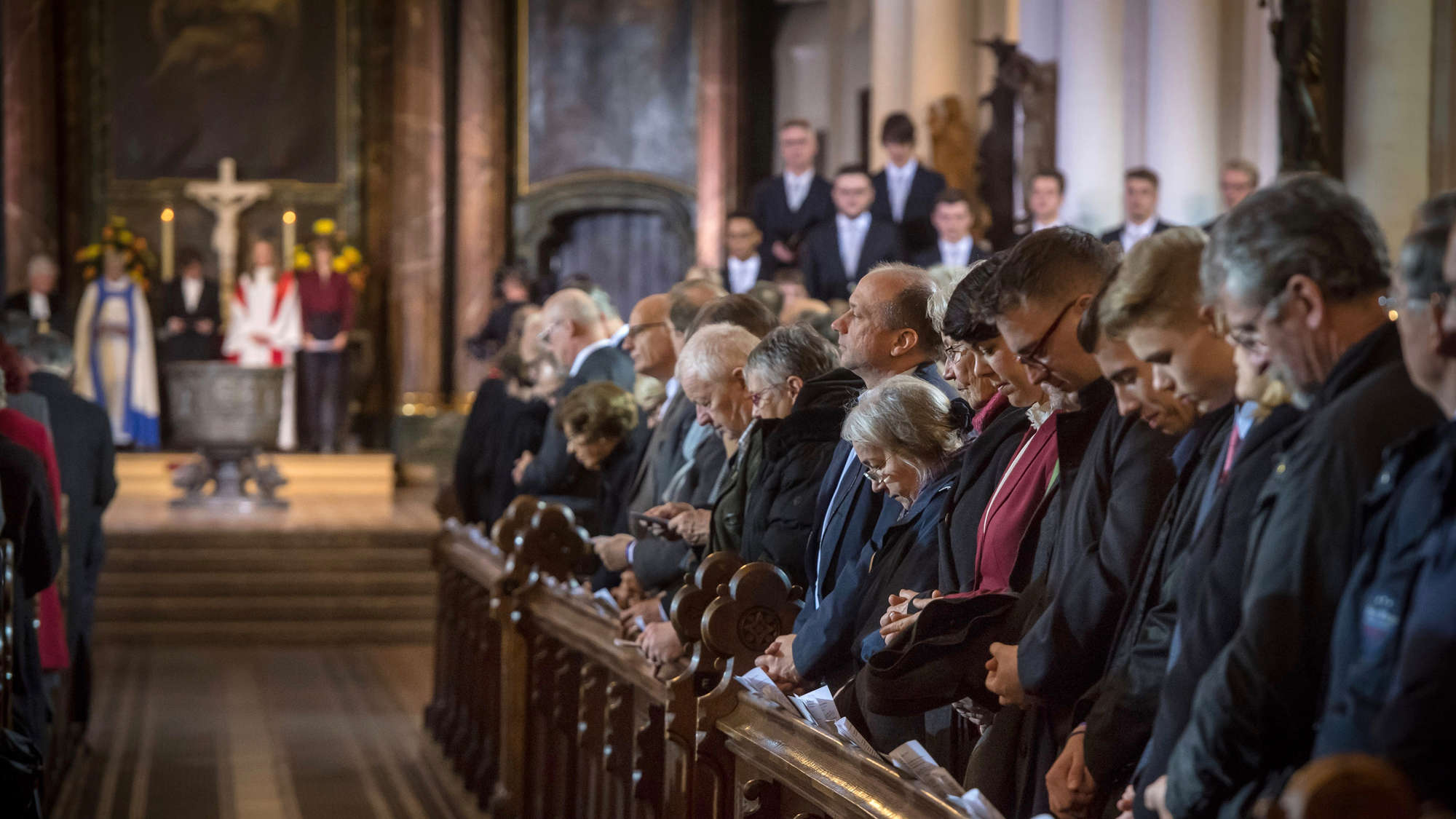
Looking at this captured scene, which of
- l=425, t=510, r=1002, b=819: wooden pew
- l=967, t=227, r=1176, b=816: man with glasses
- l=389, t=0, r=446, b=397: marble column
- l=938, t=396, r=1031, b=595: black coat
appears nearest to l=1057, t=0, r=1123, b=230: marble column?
l=425, t=510, r=1002, b=819: wooden pew

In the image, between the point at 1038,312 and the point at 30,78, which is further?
the point at 30,78

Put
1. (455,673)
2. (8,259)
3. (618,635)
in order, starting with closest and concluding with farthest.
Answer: (618,635), (455,673), (8,259)

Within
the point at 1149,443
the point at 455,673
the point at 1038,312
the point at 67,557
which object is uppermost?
the point at 1038,312

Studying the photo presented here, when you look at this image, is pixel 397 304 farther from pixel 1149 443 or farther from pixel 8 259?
pixel 1149 443

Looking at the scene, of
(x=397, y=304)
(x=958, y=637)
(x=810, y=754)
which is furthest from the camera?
(x=397, y=304)

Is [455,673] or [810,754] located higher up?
[810,754]

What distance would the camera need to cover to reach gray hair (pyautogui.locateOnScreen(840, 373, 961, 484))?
9.95ft

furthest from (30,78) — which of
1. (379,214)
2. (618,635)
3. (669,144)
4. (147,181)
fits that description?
(618,635)

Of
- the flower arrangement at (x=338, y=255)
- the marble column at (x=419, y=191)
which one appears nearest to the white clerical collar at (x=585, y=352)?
the flower arrangement at (x=338, y=255)

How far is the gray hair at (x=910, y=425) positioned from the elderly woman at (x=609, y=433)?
2346 mm

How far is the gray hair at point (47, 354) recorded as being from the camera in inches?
255

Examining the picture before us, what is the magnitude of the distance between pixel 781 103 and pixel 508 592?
12.4 meters

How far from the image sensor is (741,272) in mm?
9523

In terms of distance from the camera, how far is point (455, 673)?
6961mm
